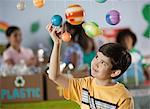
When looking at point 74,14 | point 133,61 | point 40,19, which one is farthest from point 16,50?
point 74,14

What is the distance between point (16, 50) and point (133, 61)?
0.86 m

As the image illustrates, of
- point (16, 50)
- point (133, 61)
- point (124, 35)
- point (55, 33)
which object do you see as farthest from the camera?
point (124, 35)

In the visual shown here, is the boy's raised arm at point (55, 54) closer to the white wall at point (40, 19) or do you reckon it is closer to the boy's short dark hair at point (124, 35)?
the white wall at point (40, 19)

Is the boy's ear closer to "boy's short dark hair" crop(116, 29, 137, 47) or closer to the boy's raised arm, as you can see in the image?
the boy's raised arm

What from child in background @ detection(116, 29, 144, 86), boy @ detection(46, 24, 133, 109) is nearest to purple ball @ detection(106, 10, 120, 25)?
boy @ detection(46, 24, 133, 109)

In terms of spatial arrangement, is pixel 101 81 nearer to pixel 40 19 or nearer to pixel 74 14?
pixel 74 14

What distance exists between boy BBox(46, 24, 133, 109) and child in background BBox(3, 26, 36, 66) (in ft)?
5.11

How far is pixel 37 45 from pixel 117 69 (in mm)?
1885

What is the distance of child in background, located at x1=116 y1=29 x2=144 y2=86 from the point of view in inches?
116

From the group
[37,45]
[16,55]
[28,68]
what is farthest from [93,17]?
[37,45]

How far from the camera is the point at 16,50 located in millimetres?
2895

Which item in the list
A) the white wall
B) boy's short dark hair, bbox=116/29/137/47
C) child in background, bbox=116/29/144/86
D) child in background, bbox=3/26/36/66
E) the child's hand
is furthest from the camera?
boy's short dark hair, bbox=116/29/137/47

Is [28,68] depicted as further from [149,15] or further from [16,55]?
[149,15]

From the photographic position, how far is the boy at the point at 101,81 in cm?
126
